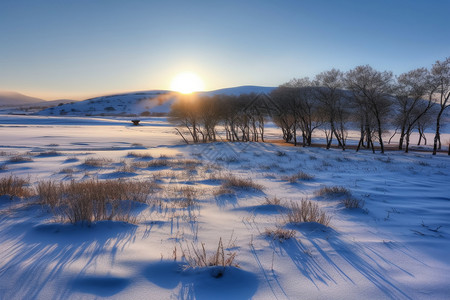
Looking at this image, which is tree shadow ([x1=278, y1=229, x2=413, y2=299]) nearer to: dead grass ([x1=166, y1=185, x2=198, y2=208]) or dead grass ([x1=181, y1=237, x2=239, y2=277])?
dead grass ([x1=181, y1=237, x2=239, y2=277])

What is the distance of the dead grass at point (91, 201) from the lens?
12.0 feet

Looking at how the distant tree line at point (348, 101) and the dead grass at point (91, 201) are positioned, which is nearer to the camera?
the dead grass at point (91, 201)

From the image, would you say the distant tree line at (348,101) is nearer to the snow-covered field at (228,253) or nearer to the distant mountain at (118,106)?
the snow-covered field at (228,253)

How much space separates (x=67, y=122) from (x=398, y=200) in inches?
3059

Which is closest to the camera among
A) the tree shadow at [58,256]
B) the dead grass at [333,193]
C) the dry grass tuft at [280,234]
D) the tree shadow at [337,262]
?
the tree shadow at [58,256]

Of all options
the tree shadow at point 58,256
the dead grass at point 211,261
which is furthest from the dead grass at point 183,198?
the dead grass at point 211,261

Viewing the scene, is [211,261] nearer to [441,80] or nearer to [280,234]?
[280,234]

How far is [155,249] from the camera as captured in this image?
298cm

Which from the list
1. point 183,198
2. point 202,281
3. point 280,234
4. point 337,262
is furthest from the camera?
point 183,198

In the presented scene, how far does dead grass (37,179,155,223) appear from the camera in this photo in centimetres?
364

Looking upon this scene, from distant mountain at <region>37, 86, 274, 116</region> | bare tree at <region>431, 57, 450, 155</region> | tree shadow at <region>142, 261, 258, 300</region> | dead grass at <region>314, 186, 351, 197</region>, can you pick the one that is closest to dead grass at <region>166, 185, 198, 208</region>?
tree shadow at <region>142, 261, 258, 300</region>

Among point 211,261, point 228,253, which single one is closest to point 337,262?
point 228,253

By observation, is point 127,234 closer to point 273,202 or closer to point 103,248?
point 103,248

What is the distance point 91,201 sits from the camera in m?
3.85
